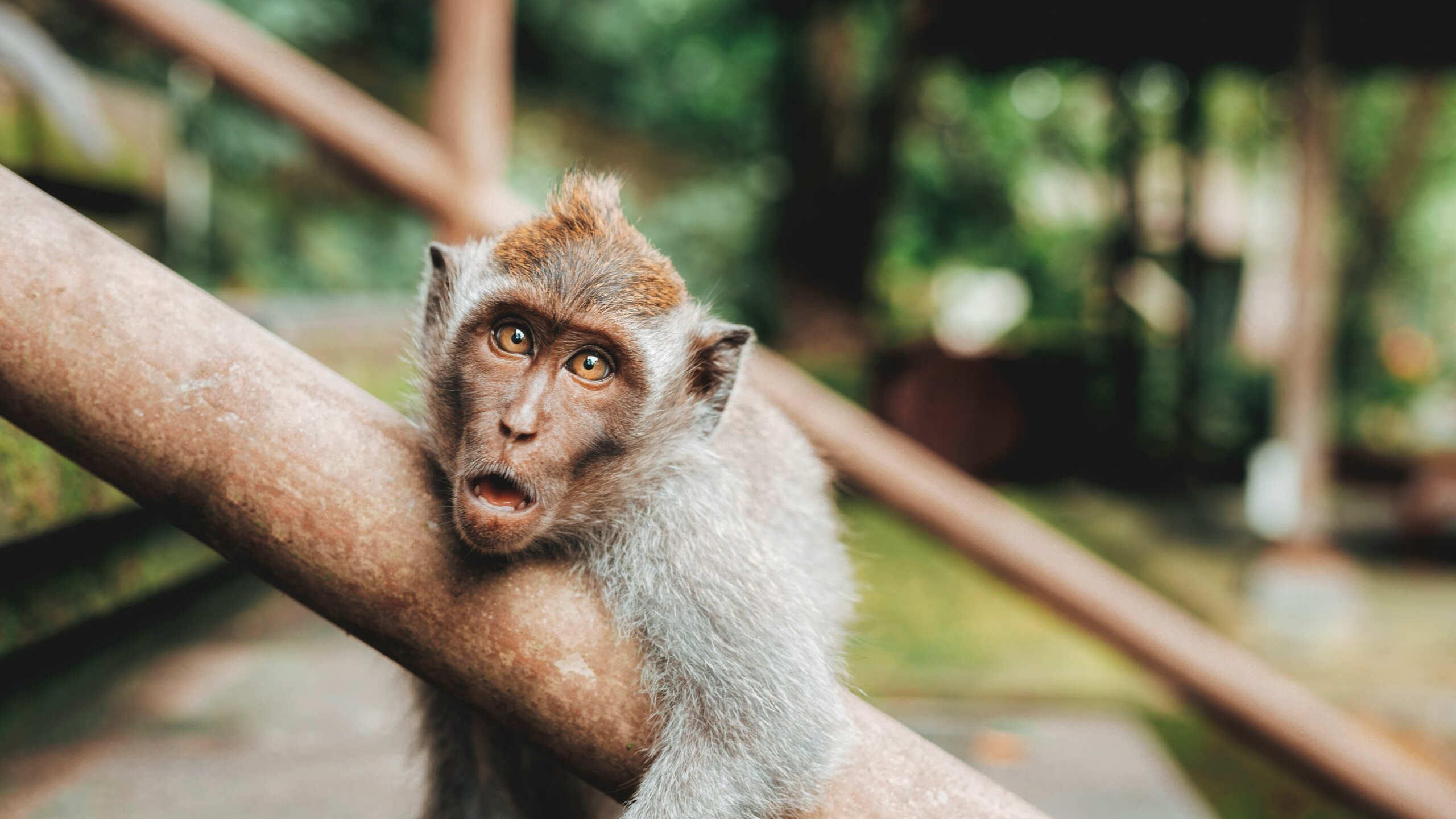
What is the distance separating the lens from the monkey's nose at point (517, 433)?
4.78ft

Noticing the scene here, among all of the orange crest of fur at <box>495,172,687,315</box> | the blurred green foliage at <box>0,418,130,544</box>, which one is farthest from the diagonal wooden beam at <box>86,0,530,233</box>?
the orange crest of fur at <box>495,172,687,315</box>

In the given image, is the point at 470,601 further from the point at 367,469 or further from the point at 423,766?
the point at 423,766

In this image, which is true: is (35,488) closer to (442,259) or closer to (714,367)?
(442,259)

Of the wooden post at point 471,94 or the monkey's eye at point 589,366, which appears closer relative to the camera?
the monkey's eye at point 589,366

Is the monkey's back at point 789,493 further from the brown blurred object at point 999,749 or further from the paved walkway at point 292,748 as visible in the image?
the brown blurred object at point 999,749

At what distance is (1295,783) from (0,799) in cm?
466

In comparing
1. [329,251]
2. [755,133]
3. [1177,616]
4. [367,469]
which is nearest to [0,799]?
[367,469]

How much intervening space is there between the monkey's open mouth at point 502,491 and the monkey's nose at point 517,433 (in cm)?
5

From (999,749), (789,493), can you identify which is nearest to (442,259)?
(789,493)

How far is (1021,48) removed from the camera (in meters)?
8.41

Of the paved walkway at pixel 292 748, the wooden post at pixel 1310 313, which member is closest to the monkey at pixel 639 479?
the paved walkway at pixel 292 748

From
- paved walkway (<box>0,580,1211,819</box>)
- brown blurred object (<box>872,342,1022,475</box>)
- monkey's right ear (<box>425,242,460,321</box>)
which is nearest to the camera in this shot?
monkey's right ear (<box>425,242,460,321</box>)

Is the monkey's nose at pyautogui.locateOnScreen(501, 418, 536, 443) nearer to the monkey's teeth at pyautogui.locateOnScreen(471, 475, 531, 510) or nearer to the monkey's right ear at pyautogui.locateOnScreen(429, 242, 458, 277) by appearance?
the monkey's teeth at pyautogui.locateOnScreen(471, 475, 531, 510)

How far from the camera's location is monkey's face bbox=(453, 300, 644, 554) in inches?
56.6
